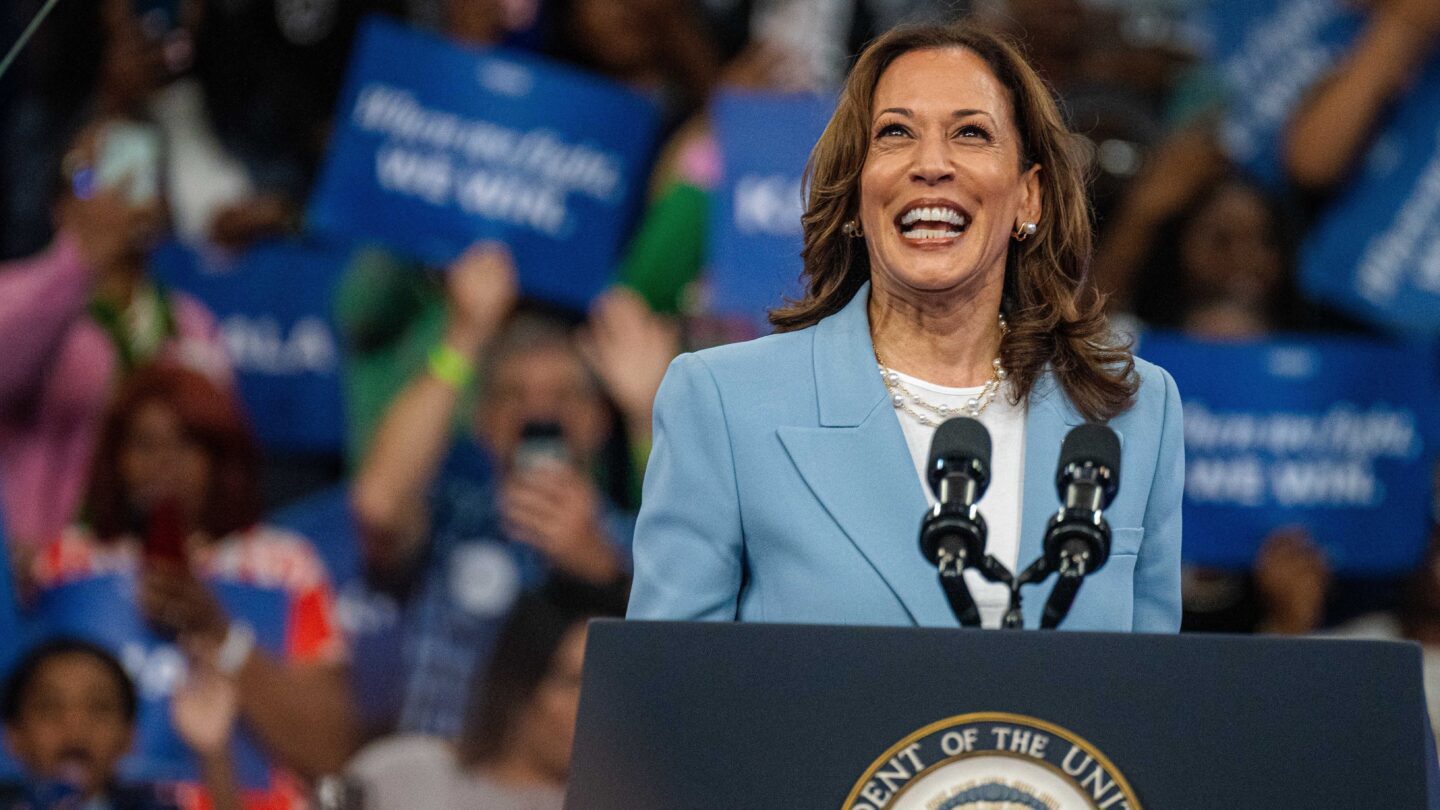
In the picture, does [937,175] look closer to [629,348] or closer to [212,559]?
[629,348]

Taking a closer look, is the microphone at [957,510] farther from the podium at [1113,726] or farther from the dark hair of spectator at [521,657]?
the dark hair of spectator at [521,657]

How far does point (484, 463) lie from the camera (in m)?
5.24

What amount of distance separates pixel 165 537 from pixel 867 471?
395 cm

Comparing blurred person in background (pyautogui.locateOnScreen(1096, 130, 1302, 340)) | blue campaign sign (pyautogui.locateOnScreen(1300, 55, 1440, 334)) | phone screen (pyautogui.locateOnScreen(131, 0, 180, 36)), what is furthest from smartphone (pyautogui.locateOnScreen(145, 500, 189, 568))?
blue campaign sign (pyautogui.locateOnScreen(1300, 55, 1440, 334))

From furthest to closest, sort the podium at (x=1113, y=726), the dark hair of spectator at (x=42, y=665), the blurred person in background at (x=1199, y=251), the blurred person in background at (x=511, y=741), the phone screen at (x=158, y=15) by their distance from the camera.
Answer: the phone screen at (x=158, y=15), the blurred person in background at (x=1199, y=251), the dark hair of spectator at (x=42, y=665), the blurred person in background at (x=511, y=741), the podium at (x=1113, y=726)

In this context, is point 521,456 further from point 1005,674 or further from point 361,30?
point 1005,674

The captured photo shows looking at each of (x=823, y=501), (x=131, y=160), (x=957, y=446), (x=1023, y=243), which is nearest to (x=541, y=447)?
(x=131, y=160)

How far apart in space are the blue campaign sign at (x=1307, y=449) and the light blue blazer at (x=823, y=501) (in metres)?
3.57

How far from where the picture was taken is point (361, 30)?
5.38m

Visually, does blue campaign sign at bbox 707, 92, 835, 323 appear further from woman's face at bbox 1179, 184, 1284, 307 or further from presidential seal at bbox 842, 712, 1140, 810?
presidential seal at bbox 842, 712, 1140, 810

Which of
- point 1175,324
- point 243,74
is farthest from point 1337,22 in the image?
point 243,74

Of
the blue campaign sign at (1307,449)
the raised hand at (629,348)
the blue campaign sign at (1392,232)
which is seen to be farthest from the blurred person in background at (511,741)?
the blue campaign sign at (1392,232)

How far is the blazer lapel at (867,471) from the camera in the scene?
1.68 meters

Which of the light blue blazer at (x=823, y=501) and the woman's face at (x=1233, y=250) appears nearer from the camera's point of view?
the light blue blazer at (x=823, y=501)
